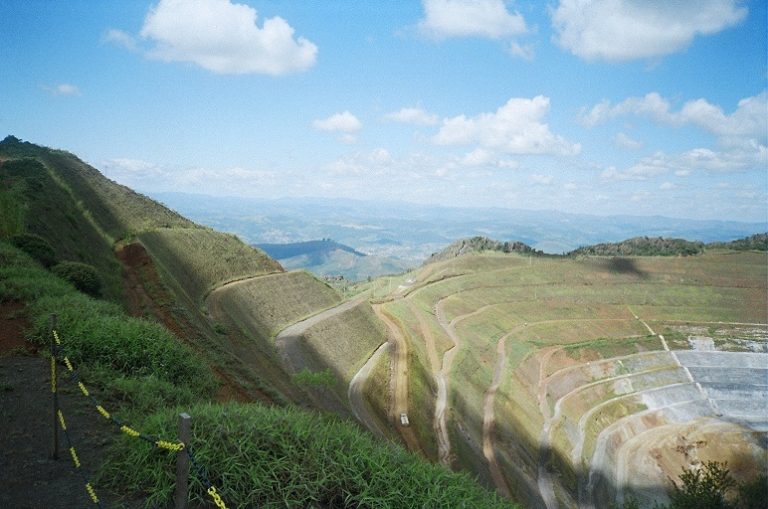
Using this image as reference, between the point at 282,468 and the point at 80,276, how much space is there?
56.5 ft

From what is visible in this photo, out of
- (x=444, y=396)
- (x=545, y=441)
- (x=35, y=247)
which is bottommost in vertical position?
(x=545, y=441)

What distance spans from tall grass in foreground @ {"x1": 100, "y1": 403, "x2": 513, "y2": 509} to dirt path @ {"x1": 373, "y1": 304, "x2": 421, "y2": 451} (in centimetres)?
2851

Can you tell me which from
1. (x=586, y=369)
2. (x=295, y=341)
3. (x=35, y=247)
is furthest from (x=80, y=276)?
(x=586, y=369)

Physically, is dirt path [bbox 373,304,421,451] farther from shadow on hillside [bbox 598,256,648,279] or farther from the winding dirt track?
shadow on hillside [bbox 598,256,648,279]

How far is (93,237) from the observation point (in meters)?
35.5

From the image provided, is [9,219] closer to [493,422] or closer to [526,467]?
[526,467]

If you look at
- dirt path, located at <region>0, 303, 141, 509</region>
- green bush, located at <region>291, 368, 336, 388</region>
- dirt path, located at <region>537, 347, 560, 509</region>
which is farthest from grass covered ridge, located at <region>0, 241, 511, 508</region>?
dirt path, located at <region>537, 347, 560, 509</region>

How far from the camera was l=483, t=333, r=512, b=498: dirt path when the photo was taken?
38.5 meters

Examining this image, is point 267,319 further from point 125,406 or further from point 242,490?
point 242,490

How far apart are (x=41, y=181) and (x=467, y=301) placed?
6576 centimetres

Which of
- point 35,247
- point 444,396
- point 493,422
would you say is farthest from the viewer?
point 444,396

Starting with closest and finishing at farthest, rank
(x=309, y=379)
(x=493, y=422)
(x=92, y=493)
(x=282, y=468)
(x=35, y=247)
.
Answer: (x=92, y=493), (x=282, y=468), (x=35, y=247), (x=309, y=379), (x=493, y=422)

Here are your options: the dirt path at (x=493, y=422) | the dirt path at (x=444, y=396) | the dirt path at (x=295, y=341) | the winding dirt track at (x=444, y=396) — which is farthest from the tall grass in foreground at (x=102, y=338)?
the dirt path at (x=444, y=396)

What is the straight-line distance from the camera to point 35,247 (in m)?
21.0
